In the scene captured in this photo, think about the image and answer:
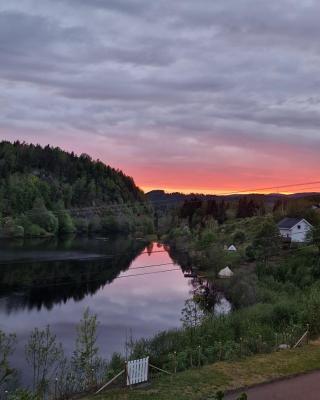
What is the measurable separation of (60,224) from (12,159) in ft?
173

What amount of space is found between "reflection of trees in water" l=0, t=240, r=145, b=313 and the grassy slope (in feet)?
102

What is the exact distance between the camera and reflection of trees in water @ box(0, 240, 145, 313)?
1936 inches

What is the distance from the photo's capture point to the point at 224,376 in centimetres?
1614

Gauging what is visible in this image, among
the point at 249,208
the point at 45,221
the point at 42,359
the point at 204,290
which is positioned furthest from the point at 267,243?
the point at 45,221

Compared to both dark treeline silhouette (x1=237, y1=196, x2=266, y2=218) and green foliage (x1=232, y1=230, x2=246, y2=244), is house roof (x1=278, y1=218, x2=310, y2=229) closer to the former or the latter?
green foliage (x1=232, y1=230, x2=246, y2=244)

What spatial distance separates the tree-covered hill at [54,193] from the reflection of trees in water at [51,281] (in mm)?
22623

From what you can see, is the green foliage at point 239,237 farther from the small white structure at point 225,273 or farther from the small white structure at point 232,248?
the small white structure at point 225,273

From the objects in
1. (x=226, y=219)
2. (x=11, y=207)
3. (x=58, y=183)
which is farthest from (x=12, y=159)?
(x=226, y=219)

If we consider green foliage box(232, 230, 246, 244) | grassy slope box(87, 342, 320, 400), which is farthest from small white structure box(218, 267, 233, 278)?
grassy slope box(87, 342, 320, 400)

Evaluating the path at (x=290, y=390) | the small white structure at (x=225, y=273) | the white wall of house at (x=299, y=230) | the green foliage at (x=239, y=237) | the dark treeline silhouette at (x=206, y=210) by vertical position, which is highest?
the dark treeline silhouette at (x=206, y=210)

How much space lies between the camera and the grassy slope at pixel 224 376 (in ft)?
48.2

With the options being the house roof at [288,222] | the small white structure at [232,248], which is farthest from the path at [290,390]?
the house roof at [288,222]

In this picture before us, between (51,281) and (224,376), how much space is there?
158 ft

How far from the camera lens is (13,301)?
4750cm
